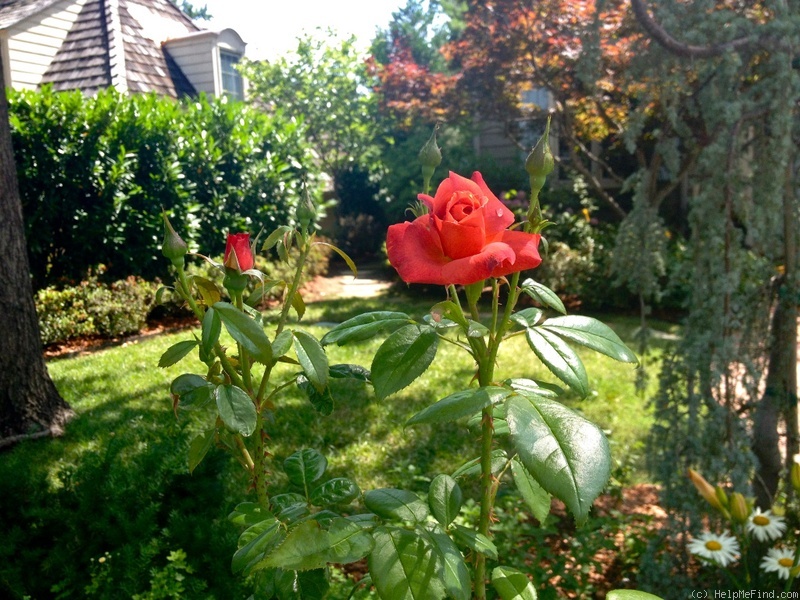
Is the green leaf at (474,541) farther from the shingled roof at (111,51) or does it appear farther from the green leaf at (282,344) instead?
the shingled roof at (111,51)

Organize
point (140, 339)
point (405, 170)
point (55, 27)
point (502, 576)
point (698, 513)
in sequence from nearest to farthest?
point (502, 576) → point (698, 513) → point (140, 339) → point (55, 27) → point (405, 170)

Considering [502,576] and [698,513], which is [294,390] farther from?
[502,576]

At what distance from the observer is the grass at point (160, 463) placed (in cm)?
200

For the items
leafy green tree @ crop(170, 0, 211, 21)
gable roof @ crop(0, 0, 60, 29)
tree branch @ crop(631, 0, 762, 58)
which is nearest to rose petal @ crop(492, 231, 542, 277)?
tree branch @ crop(631, 0, 762, 58)

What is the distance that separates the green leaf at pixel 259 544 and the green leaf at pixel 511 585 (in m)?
0.33

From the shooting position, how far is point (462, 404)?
0.81 meters

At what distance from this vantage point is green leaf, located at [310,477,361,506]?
107cm

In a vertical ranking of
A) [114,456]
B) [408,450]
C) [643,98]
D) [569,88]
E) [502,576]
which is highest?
[569,88]

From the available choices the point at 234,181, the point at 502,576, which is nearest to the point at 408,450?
the point at 502,576

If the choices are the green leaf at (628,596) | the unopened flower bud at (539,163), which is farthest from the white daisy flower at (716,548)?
the unopened flower bud at (539,163)

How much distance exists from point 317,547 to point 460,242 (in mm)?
407

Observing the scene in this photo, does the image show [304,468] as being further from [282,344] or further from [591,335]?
[591,335]

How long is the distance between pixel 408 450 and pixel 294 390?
129 centimetres

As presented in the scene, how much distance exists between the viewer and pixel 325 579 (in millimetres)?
1016
